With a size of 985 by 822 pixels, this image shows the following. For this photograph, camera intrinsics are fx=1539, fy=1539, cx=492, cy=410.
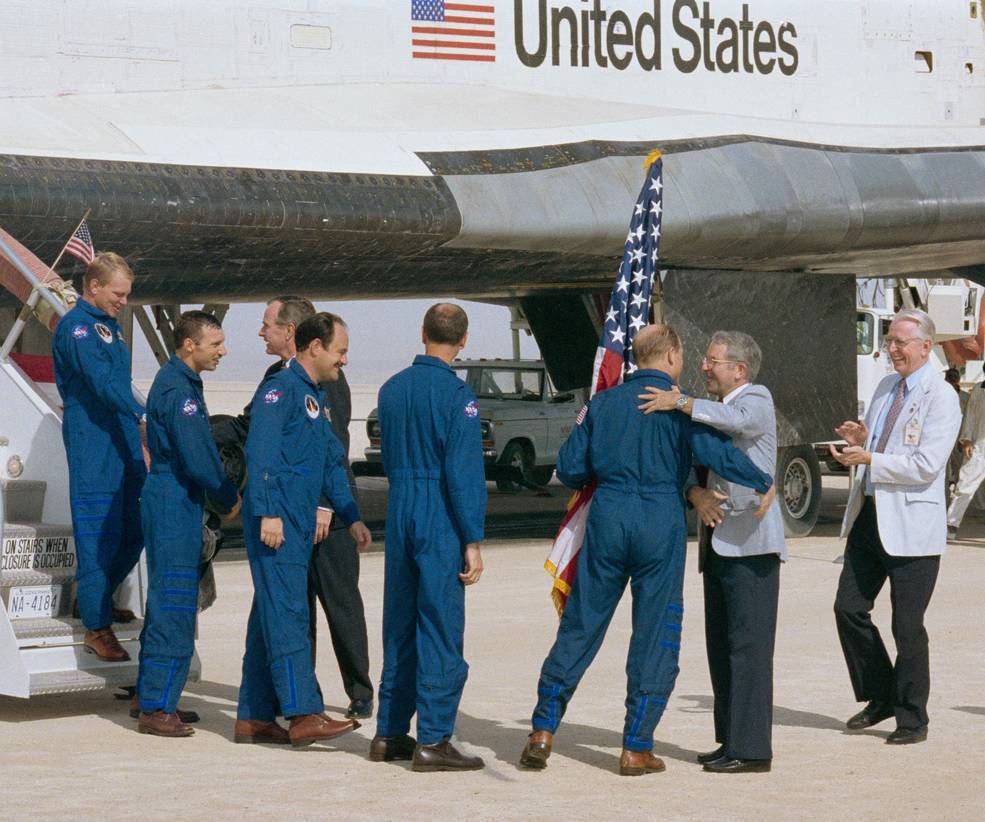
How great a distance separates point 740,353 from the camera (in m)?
5.80

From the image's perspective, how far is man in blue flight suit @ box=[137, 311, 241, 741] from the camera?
242 inches

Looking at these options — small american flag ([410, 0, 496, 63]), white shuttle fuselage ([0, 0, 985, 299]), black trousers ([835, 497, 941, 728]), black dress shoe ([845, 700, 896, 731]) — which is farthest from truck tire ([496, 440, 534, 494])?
black dress shoe ([845, 700, 896, 731])

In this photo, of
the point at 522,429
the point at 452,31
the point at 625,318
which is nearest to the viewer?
the point at 625,318

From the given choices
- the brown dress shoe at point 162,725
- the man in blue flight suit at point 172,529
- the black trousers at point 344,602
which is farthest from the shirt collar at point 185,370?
the brown dress shoe at point 162,725

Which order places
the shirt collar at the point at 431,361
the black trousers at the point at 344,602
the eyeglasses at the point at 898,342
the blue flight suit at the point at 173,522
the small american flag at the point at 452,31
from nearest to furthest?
the shirt collar at the point at 431,361, the blue flight suit at the point at 173,522, the eyeglasses at the point at 898,342, the black trousers at the point at 344,602, the small american flag at the point at 452,31

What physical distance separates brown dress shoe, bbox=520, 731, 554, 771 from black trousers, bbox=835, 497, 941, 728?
5.01 ft

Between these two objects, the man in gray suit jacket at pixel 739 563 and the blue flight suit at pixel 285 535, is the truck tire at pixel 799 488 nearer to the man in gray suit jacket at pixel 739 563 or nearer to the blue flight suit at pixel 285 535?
the man in gray suit jacket at pixel 739 563

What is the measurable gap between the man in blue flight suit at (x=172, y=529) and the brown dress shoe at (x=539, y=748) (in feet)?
3.63

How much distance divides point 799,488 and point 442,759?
32.0ft

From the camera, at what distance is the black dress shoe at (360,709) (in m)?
6.60

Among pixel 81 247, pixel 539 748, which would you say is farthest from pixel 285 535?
pixel 81 247

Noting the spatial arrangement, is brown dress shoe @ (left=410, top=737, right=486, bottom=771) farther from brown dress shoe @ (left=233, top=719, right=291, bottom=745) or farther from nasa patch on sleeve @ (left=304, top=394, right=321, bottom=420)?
nasa patch on sleeve @ (left=304, top=394, right=321, bottom=420)

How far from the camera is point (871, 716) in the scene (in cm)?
637

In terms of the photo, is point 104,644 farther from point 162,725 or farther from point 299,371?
point 299,371
